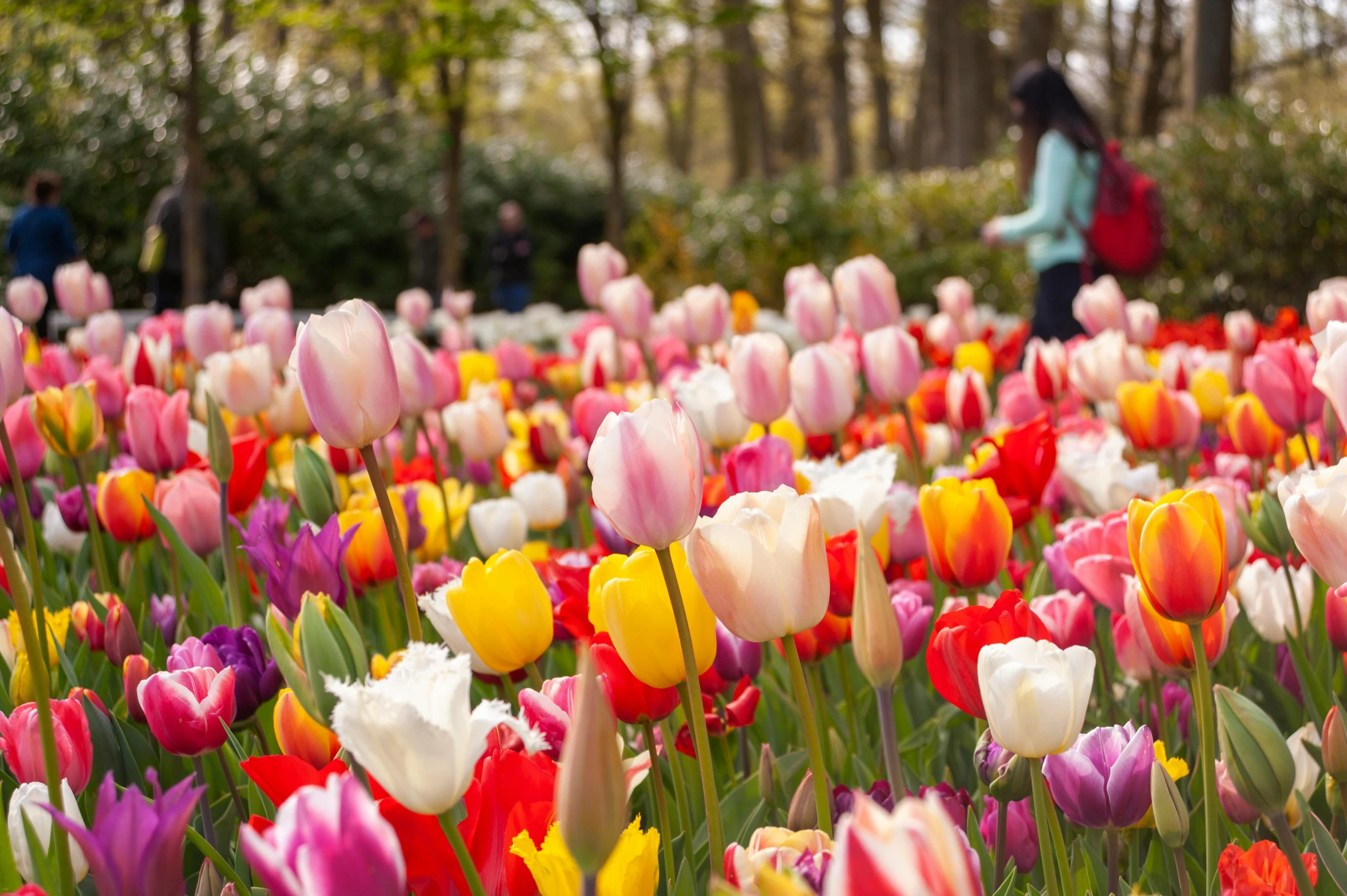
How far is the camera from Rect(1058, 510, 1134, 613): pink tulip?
4.60ft

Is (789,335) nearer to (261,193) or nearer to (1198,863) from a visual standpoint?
(1198,863)

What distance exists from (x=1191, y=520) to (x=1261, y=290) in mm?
7810

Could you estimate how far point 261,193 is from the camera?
16.2 meters

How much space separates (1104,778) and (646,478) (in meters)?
0.48

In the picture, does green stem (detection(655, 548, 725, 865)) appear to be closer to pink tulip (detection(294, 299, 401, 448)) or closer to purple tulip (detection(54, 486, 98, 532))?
pink tulip (detection(294, 299, 401, 448))

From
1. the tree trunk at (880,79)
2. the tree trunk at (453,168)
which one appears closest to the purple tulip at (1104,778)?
the tree trunk at (453,168)

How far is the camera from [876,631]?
0.98m

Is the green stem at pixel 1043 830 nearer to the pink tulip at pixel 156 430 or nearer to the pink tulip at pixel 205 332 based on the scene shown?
the pink tulip at pixel 156 430

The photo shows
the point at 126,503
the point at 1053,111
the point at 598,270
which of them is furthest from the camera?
the point at 1053,111

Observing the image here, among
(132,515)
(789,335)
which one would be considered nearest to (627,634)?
(132,515)

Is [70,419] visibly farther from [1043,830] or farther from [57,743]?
[1043,830]

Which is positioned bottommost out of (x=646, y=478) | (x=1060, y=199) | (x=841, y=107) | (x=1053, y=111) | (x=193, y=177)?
(x=646, y=478)

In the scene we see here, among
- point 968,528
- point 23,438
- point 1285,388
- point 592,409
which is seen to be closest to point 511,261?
point 592,409

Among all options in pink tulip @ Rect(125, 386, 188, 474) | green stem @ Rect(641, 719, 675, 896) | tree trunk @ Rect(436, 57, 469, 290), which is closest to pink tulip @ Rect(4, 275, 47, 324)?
pink tulip @ Rect(125, 386, 188, 474)
